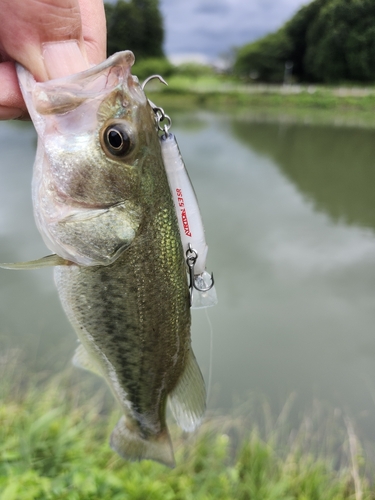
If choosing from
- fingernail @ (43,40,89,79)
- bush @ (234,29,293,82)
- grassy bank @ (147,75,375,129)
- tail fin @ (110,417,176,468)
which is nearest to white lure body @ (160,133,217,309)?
fingernail @ (43,40,89,79)

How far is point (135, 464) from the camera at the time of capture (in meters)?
2.56

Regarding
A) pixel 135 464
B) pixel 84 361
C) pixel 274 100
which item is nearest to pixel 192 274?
pixel 84 361

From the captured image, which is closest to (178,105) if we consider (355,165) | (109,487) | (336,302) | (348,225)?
(355,165)

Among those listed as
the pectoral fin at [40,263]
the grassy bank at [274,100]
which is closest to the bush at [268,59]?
the grassy bank at [274,100]

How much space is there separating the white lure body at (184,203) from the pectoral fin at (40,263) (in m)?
0.40

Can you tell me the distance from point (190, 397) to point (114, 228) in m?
0.76

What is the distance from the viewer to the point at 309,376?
4492 mm

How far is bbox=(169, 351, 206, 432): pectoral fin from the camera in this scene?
4.81 ft

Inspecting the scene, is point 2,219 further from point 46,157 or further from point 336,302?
point 46,157

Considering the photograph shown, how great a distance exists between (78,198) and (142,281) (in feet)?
1.09

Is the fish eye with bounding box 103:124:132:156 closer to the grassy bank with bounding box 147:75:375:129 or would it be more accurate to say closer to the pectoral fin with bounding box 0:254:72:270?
the pectoral fin with bounding box 0:254:72:270

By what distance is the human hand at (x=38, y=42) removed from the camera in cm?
96

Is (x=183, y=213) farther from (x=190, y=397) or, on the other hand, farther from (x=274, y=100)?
(x=274, y=100)

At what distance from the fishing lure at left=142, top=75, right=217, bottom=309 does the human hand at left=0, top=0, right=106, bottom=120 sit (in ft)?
0.90
